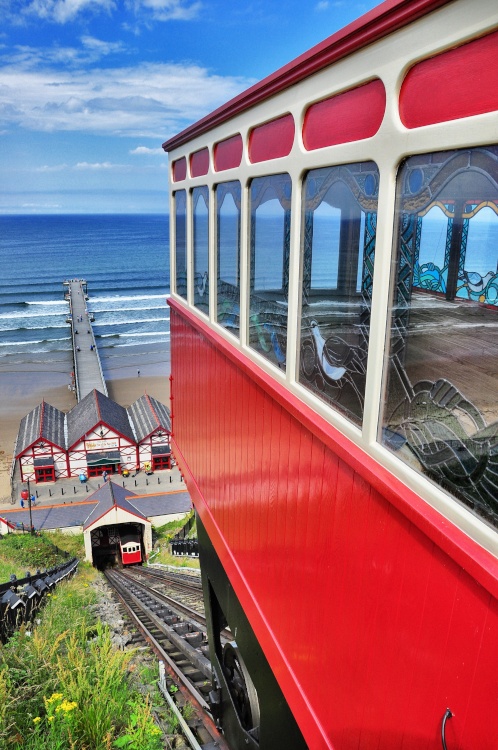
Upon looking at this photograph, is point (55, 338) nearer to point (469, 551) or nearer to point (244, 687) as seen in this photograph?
point (244, 687)

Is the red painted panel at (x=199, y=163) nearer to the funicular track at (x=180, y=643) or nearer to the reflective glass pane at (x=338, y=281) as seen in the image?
the reflective glass pane at (x=338, y=281)

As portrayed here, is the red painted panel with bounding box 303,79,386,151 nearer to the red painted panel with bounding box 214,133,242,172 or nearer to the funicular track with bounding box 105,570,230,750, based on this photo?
the red painted panel with bounding box 214,133,242,172

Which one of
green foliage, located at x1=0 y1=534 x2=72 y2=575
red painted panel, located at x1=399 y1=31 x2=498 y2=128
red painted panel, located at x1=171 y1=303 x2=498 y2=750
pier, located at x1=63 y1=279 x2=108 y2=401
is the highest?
red painted panel, located at x1=399 y1=31 x2=498 y2=128

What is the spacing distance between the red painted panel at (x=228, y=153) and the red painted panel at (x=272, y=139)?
0.20 metres

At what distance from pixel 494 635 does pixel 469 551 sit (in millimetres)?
195

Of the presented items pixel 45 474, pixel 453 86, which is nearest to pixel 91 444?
pixel 45 474

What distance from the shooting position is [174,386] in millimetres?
5629

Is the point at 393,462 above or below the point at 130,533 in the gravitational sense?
above

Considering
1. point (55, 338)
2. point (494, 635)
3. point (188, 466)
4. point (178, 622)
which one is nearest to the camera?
point (494, 635)

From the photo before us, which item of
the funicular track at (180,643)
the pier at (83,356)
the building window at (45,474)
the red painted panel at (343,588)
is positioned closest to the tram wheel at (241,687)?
the funicular track at (180,643)

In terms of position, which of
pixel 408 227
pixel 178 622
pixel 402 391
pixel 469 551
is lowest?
pixel 178 622

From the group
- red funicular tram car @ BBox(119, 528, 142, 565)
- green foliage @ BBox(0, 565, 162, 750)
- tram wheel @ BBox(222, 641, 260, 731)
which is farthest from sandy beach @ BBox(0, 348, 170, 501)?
tram wheel @ BBox(222, 641, 260, 731)

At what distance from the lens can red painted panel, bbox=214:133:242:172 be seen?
308cm

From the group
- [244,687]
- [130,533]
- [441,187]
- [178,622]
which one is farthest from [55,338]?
[441,187]
